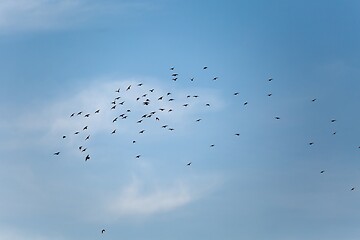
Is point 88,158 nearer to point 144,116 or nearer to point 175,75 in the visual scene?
point 144,116

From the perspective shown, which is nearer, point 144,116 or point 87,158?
point 144,116

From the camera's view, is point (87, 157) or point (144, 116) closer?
point (144, 116)

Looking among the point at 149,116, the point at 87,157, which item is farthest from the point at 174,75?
the point at 87,157

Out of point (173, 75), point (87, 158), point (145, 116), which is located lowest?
point (87, 158)

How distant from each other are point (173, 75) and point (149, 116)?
942 inches

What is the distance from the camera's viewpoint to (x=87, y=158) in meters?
106

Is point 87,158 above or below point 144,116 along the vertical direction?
below

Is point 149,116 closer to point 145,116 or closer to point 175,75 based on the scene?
point 145,116

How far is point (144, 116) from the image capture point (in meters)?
99.4

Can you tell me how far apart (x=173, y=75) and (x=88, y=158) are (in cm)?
5834

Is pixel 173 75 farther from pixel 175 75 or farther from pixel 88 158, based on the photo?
pixel 88 158

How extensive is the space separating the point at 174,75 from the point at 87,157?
58.7 metres

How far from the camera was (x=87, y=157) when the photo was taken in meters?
106

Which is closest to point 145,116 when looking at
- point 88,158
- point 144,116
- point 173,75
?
point 144,116
